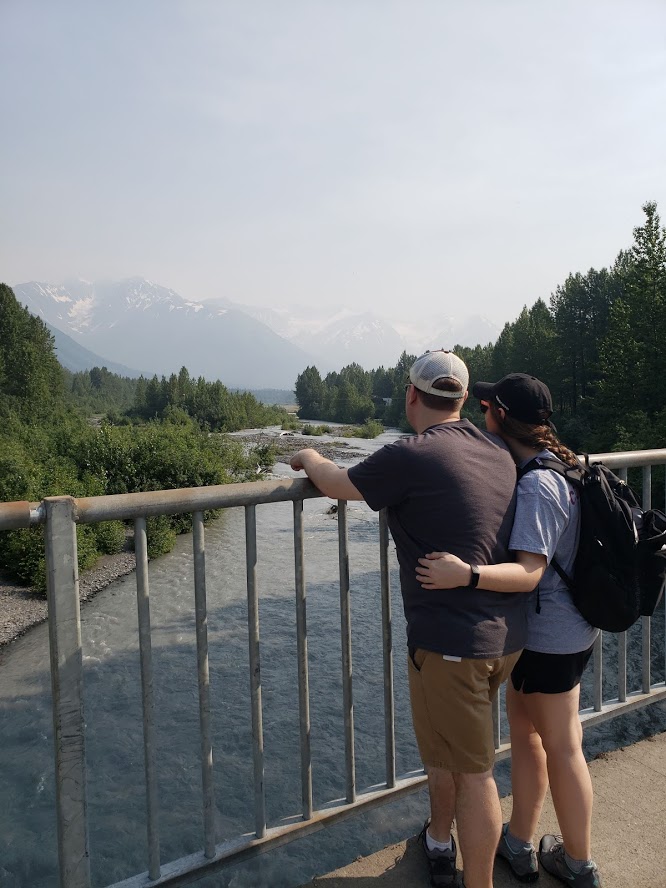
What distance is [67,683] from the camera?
1809 mm

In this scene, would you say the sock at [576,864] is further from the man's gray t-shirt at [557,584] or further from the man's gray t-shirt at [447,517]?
the man's gray t-shirt at [447,517]

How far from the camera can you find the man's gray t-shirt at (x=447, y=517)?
1956mm

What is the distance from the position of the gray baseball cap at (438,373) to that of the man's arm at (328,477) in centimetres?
37

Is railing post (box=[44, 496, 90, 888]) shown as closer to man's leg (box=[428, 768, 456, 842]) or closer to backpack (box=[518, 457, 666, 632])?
man's leg (box=[428, 768, 456, 842])

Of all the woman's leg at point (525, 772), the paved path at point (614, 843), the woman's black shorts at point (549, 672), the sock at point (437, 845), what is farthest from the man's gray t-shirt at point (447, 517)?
the paved path at point (614, 843)

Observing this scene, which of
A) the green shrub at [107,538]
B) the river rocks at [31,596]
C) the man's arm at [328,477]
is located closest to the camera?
the man's arm at [328,477]

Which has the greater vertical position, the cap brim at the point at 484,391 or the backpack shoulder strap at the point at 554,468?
the cap brim at the point at 484,391

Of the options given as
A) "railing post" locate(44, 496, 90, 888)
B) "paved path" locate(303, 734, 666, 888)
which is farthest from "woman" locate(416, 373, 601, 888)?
"railing post" locate(44, 496, 90, 888)

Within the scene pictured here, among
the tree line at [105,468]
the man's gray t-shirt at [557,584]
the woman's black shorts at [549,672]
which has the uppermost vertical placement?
the man's gray t-shirt at [557,584]

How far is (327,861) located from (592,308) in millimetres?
56498

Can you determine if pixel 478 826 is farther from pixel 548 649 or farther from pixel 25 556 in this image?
pixel 25 556

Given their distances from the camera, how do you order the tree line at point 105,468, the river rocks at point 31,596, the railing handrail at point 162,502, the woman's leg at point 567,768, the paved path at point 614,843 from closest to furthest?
the railing handrail at point 162,502, the woman's leg at point 567,768, the paved path at point 614,843, the river rocks at point 31,596, the tree line at point 105,468

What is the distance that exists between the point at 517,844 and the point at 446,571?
116cm

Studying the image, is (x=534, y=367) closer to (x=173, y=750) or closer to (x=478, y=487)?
(x=173, y=750)
